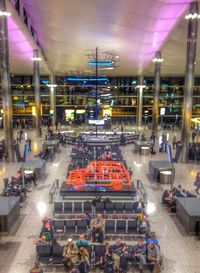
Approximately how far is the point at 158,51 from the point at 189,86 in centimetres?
1267

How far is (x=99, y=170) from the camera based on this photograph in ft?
49.0

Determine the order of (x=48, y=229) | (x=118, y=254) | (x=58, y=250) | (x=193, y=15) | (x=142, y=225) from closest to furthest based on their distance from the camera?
(x=118, y=254)
(x=58, y=250)
(x=48, y=229)
(x=142, y=225)
(x=193, y=15)

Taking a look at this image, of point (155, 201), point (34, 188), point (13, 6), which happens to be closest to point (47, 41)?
point (13, 6)

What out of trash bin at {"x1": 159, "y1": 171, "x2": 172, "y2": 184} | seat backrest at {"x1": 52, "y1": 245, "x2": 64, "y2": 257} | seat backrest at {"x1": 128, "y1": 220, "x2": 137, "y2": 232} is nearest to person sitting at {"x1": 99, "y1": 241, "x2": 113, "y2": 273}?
seat backrest at {"x1": 52, "y1": 245, "x2": 64, "y2": 257}

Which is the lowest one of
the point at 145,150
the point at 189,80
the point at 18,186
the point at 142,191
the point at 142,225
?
the point at 142,191

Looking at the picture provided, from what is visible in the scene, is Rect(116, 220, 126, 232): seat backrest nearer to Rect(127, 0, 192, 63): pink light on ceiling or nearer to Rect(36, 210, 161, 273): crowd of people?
Rect(36, 210, 161, 273): crowd of people

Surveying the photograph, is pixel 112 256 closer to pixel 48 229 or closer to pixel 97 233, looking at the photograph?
pixel 97 233

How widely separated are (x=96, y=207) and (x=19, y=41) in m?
19.7

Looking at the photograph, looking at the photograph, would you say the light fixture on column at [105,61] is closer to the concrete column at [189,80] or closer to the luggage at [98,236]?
the concrete column at [189,80]

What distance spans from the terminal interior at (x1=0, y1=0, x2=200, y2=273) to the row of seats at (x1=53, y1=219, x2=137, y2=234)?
3 cm

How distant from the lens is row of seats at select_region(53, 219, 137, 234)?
403 inches

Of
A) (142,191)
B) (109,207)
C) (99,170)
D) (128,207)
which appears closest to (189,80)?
(142,191)

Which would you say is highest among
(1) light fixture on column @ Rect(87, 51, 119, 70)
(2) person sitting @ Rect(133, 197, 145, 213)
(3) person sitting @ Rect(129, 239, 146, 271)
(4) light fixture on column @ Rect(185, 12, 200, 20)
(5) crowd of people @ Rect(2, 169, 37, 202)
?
(4) light fixture on column @ Rect(185, 12, 200, 20)

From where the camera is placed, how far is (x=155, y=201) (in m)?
13.6
